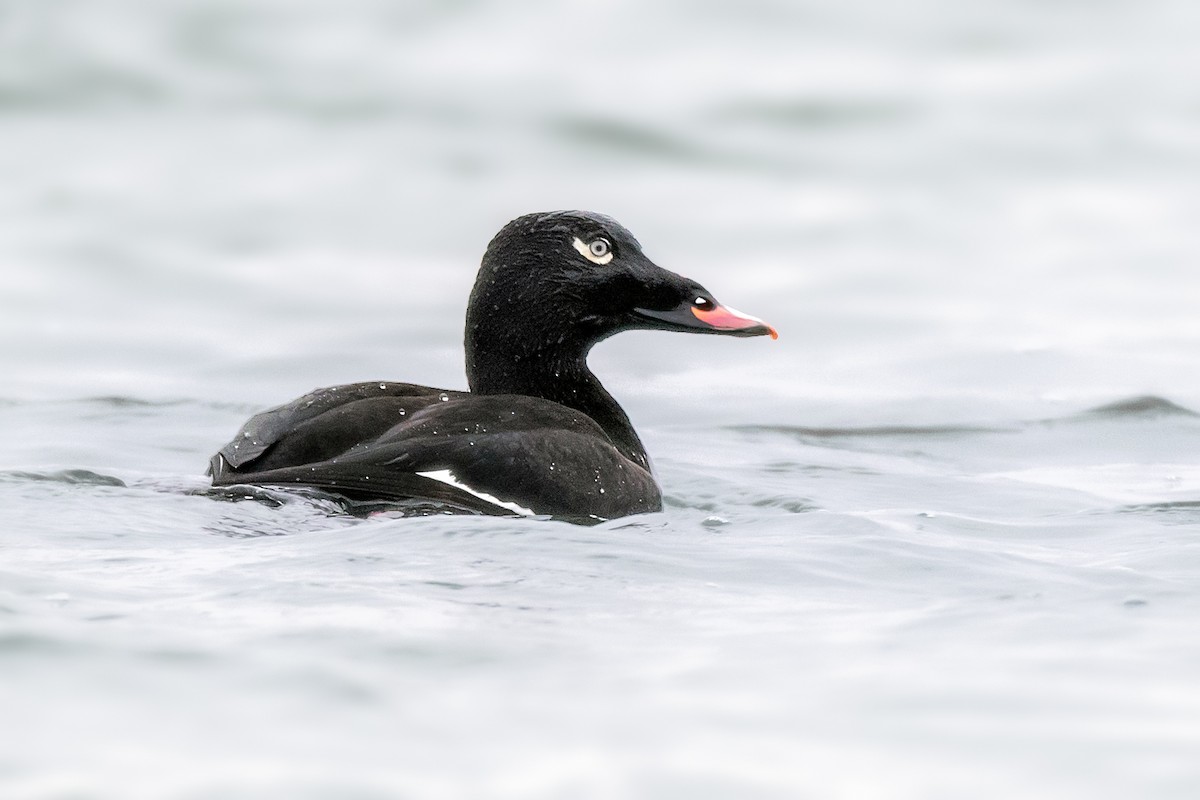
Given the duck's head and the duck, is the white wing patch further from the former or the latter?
the duck's head

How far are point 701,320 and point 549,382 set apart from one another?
1.74 ft

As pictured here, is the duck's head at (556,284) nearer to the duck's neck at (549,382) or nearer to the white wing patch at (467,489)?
the duck's neck at (549,382)

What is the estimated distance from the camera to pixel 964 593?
5047 mm

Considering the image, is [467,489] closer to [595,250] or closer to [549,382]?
[549,382]

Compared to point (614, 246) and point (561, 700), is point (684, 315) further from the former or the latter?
point (561, 700)

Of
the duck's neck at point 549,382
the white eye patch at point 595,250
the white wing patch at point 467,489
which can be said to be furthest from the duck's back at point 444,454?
the white eye patch at point 595,250

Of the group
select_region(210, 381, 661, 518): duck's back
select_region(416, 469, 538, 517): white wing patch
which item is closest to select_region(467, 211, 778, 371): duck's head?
select_region(210, 381, 661, 518): duck's back

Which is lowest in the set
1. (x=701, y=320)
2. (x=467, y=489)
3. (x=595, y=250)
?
(x=467, y=489)

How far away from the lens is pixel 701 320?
21.6 ft

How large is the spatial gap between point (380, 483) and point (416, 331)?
15.0 feet

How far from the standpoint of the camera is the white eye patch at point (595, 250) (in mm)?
6434

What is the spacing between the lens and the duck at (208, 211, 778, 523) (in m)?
5.47

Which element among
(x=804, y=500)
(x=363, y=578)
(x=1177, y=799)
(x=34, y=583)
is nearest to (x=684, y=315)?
(x=804, y=500)

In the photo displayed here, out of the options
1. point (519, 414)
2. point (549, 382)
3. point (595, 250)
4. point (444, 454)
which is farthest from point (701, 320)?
point (444, 454)
